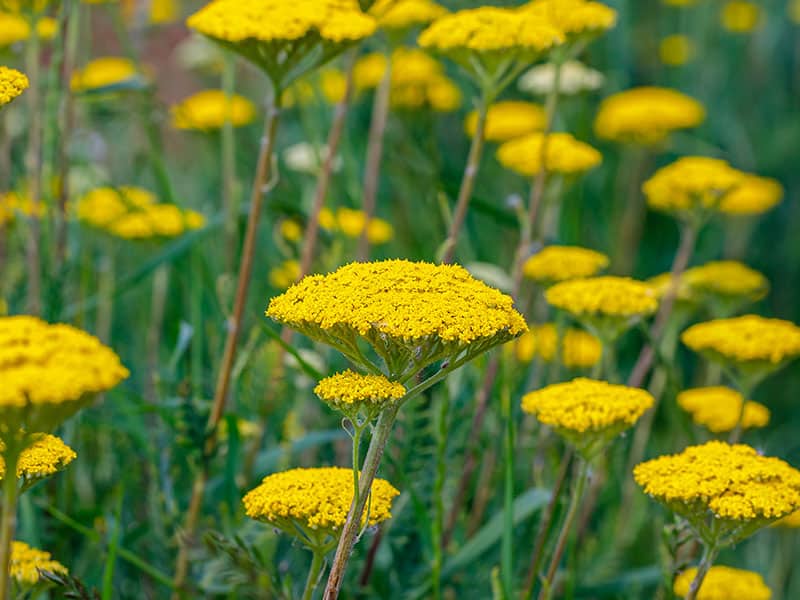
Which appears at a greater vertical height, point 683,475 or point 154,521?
point 683,475

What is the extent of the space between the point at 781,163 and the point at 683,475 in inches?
123

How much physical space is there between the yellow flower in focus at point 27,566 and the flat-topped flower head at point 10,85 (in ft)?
1.49

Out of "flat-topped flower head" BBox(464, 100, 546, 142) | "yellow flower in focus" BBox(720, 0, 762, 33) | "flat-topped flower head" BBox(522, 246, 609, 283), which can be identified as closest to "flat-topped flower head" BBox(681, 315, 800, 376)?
"flat-topped flower head" BBox(522, 246, 609, 283)

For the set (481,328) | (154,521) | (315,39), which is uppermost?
(315,39)

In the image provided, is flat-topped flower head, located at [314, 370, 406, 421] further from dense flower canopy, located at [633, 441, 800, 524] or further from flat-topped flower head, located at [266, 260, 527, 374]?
dense flower canopy, located at [633, 441, 800, 524]

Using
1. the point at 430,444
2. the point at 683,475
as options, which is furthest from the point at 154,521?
the point at 683,475

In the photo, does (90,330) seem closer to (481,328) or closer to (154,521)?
(154,521)

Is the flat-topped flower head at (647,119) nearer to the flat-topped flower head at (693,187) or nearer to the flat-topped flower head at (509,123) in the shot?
the flat-topped flower head at (509,123)

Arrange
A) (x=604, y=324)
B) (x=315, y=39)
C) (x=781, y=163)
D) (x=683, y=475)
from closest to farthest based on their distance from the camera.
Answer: (x=683, y=475) → (x=315, y=39) → (x=604, y=324) → (x=781, y=163)

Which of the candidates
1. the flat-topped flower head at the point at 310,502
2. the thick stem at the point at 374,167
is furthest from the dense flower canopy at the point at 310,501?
the thick stem at the point at 374,167

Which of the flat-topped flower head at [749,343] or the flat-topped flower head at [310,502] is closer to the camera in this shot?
the flat-topped flower head at [310,502]

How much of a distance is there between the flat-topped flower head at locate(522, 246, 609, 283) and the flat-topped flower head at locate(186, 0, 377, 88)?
56 cm

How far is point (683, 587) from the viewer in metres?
1.59

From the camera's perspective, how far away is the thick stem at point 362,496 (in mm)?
1061
